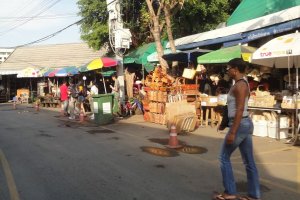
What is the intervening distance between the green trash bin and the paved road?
10.8 feet

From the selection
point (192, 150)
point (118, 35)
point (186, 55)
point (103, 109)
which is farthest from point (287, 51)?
point (118, 35)

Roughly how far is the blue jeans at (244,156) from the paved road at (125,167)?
0.50 meters

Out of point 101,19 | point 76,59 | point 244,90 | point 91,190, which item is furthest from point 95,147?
point 76,59

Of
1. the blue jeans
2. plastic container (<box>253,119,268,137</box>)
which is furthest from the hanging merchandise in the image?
the blue jeans

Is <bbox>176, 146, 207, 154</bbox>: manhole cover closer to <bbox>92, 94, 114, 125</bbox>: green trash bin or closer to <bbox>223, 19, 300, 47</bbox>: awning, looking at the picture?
<bbox>223, 19, 300, 47</bbox>: awning

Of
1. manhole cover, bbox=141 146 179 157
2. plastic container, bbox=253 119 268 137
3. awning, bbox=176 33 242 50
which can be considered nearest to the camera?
manhole cover, bbox=141 146 179 157

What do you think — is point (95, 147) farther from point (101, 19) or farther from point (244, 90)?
point (101, 19)

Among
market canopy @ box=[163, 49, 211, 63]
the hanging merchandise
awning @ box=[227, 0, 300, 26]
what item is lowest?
the hanging merchandise

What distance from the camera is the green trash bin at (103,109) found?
1684 centimetres

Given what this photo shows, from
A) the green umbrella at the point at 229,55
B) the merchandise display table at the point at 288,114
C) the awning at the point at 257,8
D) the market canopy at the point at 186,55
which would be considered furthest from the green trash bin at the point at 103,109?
the merchandise display table at the point at 288,114

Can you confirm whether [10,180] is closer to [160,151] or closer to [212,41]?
[160,151]

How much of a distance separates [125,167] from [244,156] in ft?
10.6

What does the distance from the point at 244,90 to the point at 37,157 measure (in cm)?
582

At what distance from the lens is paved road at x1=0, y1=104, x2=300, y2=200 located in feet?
21.5
